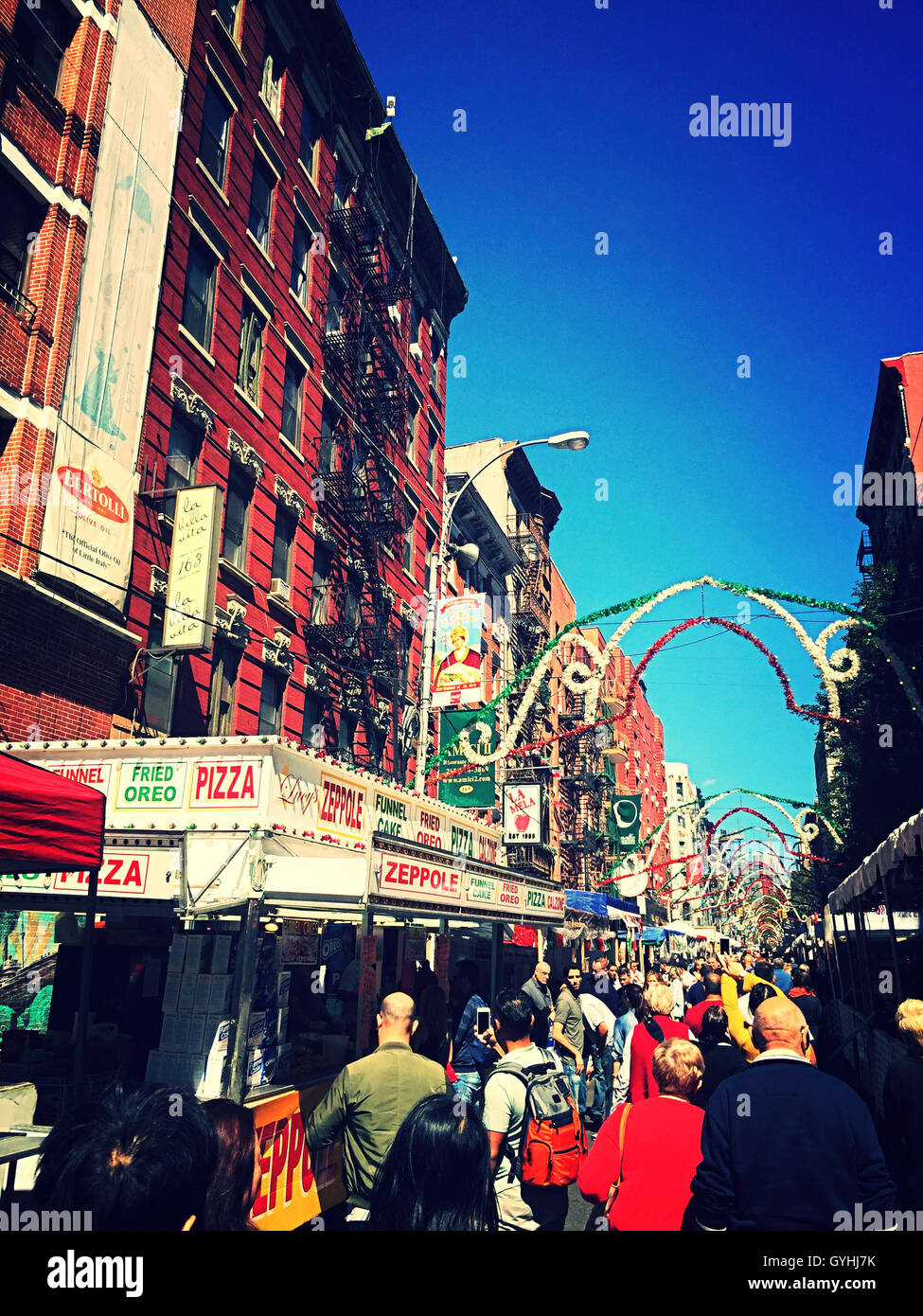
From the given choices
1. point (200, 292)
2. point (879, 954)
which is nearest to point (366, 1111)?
point (879, 954)

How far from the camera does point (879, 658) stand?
1035 inches

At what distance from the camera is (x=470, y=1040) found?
9.29 metres

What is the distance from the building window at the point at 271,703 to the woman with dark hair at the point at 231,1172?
16340mm

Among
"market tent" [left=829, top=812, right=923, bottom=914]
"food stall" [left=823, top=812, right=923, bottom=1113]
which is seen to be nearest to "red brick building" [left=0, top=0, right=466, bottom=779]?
"market tent" [left=829, top=812, right=923, bottom=914]

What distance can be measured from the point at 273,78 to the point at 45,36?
8888mm

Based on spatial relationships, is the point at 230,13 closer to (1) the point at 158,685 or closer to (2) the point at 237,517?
(2) the point at 237,517

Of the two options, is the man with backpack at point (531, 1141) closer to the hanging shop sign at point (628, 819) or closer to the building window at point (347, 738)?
the building window at point (347, 738)

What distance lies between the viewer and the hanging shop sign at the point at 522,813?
1008 inches

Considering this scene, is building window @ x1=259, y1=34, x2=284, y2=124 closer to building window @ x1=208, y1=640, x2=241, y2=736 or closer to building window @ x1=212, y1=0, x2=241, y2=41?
building window @ x1=212, y1=0, x2=241, y2=41

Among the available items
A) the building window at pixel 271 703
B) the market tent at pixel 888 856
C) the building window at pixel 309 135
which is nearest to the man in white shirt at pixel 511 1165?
the market tent at pixel 888 856

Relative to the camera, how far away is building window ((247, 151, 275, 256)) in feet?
67.7
